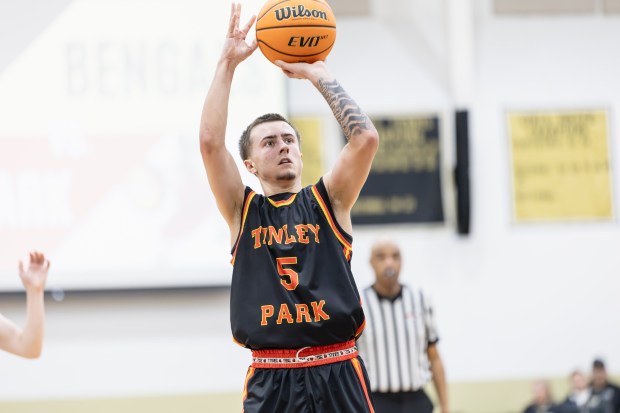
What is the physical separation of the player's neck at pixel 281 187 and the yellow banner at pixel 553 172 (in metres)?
6.33

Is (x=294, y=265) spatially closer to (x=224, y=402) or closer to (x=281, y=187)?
(x=281, y=187)

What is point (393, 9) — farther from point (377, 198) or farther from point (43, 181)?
point (43, 181)

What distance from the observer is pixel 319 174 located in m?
9.95

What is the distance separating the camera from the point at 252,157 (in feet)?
13.9

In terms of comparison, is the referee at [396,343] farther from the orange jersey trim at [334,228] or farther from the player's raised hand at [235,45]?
the player's raised hand at [235,45]

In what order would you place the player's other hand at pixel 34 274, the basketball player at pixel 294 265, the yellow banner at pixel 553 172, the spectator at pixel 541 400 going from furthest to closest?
1. the yellow banner at pixel 553 172
2. the spectator at pixel 541 400
3. the player's other hand at pixel 34 274
4. the basketball player at pixel 294 265

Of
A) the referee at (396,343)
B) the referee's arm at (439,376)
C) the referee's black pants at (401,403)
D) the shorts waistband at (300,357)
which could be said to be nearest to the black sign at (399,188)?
the referee at (396,343)

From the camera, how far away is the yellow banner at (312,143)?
995 centimetres

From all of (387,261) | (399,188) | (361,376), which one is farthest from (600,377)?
(361,376)

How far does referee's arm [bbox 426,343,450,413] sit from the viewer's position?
21.7ft

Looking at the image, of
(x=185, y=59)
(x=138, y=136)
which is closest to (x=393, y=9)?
(x=185, y=59)

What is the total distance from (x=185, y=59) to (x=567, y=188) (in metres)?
4.23

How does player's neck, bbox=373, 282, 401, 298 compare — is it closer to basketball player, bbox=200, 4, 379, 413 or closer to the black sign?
basketball player, bbox=200, 4, 379, 413

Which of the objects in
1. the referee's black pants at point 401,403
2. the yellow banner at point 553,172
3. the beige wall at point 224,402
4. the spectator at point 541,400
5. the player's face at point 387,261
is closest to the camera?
the referee's black pants at point 401,403
